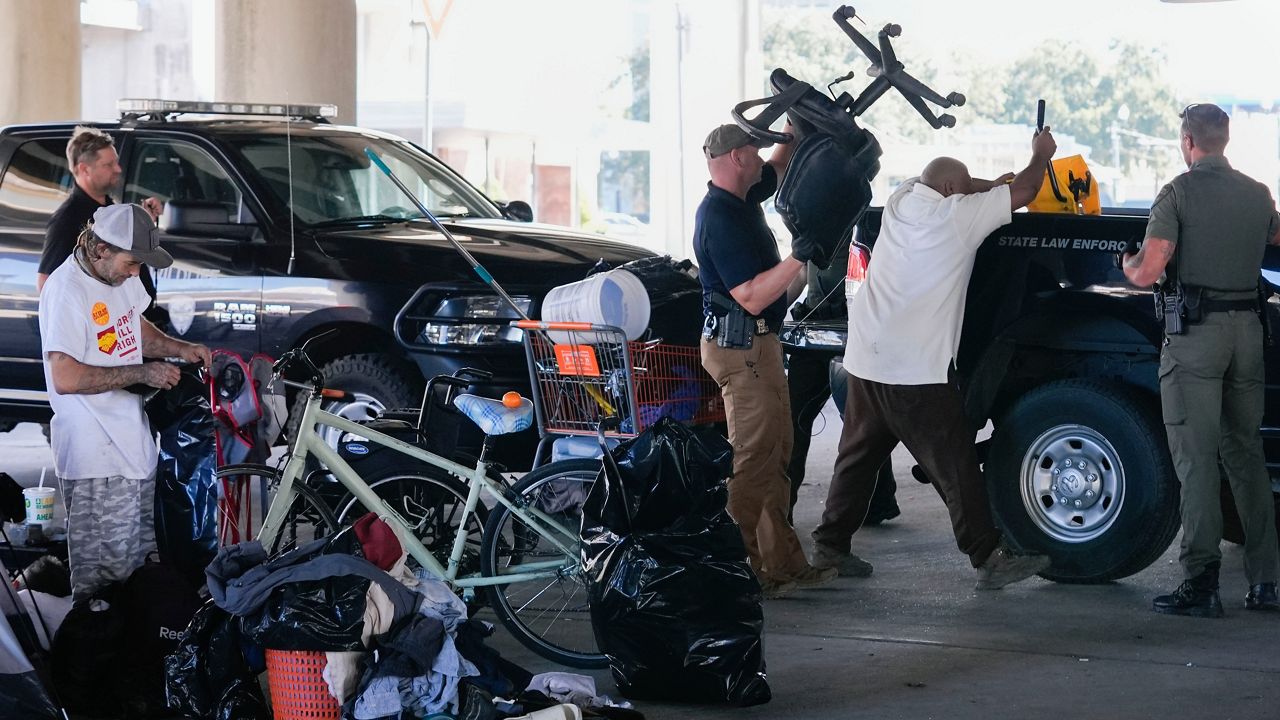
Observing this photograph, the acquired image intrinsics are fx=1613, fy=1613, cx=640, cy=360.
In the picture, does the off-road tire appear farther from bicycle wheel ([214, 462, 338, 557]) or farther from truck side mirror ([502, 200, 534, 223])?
truck side mirror ([502, 200, 534, 223])

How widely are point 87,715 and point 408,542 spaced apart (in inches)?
48.9

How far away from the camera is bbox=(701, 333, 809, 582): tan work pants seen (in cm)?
662

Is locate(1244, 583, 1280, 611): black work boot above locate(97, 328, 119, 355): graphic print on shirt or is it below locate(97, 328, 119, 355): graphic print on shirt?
below

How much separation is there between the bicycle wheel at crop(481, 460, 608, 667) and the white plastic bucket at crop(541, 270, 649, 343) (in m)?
0.66

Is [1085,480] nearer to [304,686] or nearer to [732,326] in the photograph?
[732,326]

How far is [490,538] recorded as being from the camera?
6.00m

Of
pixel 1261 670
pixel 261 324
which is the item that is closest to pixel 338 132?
pixel 261 324

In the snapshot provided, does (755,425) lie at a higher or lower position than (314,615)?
higher

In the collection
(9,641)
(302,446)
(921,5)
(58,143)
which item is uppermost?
(921,5)

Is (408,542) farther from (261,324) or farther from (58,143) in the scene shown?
(58,143)

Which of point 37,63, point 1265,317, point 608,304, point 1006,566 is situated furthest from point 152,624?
point 37,63

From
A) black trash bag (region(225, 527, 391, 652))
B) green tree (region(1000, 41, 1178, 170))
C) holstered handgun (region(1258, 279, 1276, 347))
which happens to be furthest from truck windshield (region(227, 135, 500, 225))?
green tree (region(1000, 41, 1178, 170))

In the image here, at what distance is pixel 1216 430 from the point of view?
660cm

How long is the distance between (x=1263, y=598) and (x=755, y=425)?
2255mm
